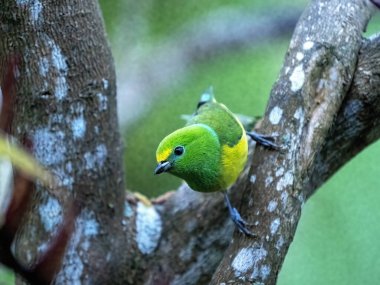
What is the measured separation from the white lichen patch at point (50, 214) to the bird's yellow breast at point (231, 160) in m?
0.64

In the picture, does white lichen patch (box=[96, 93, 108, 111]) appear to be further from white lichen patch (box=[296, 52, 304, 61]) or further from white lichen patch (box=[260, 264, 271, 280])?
white lichen patch (box=[260, 264, 271, 280])

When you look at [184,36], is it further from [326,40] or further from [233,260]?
[233,260]

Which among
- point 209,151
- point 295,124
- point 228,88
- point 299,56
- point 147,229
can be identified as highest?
point 299,56

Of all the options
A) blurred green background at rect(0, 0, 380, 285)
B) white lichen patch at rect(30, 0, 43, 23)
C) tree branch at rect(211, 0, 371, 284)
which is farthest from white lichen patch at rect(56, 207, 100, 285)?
blurred green background at rect(0, 0, 380, 285)

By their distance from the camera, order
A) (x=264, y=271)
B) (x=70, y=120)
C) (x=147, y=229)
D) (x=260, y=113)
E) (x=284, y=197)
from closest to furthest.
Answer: (x=264, y=271)
(x=284, y=197)
(x=70, y=120)
(x=147, y=229)
(x=260, y=113)

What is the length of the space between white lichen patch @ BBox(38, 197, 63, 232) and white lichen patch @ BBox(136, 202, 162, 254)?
459 mm

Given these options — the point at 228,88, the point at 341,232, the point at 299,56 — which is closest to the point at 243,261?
the point at 299,56

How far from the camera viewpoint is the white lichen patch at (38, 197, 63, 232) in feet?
6.52

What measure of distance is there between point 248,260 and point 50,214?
2.61 ft

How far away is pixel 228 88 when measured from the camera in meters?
3.91

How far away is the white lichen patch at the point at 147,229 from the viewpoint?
235 centimetres

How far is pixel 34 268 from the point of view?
0.42m

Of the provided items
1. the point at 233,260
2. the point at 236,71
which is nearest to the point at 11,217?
the point at 233,260

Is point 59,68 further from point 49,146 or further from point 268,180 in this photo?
point 268,180
